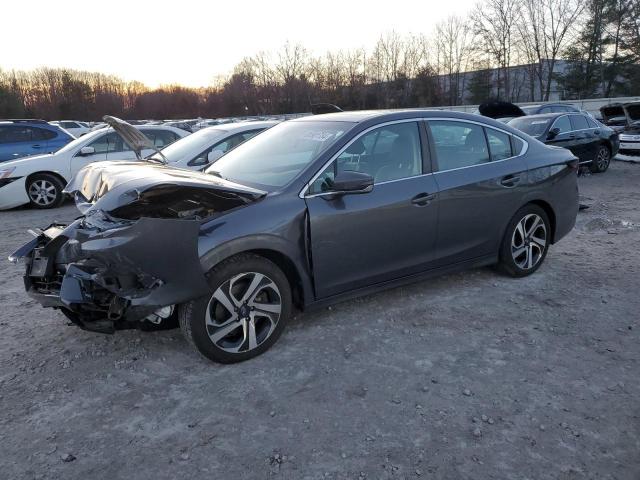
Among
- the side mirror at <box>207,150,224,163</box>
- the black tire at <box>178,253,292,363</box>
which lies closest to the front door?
the black tire at <box>178,253,292,363</box>

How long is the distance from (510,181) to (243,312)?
281 centimetres

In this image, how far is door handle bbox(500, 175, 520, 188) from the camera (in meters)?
4.50

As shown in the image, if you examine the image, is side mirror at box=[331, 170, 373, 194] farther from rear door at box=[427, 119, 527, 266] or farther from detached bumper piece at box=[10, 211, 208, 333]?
detached bumper piece at box=[10, 211, 208, 333]

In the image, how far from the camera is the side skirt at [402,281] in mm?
3699

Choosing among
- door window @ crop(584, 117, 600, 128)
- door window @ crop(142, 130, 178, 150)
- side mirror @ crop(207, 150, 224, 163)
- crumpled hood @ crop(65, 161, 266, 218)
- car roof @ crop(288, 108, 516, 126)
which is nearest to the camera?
crumpled hood @ crop(65, 161, 266, 218)

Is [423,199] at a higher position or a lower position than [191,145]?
lower

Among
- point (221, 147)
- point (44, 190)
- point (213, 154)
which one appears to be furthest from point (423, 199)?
point (44, 190)

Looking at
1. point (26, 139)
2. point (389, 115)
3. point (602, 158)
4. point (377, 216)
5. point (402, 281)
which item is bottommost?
point (602, 158)

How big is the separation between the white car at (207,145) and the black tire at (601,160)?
900cm

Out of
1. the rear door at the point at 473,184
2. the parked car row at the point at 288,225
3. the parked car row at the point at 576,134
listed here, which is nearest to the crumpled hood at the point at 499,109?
the parked car row at the point at 576,134

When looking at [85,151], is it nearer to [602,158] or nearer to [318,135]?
[318,135]

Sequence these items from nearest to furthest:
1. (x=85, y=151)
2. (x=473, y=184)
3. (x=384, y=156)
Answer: (x=384, y=156) → (x=473, y=184) → (x=85, y=151)

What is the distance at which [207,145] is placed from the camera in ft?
23.2

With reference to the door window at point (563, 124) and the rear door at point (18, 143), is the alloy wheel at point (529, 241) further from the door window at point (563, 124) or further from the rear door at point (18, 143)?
the rear door at point (18, 143)
